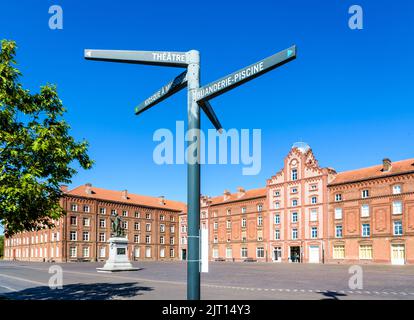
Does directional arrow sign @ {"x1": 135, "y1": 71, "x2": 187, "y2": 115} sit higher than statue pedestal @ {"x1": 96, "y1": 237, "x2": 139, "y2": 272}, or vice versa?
directional arrow sign @ {"x1": 135, "y1": 71, "x2": 187, "y2": 115}

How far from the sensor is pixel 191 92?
220 inches

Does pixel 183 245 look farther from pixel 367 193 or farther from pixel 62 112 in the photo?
pixel 62 112

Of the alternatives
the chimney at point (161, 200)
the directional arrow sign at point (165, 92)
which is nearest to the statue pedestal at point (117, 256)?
the directional arrow sign at point (165, 92)

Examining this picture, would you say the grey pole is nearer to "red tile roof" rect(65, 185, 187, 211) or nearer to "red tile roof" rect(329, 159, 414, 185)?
"red tile roof" rect(329, 159, 414, 185)

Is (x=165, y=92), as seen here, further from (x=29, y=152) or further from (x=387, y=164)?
(x=387, y=164)

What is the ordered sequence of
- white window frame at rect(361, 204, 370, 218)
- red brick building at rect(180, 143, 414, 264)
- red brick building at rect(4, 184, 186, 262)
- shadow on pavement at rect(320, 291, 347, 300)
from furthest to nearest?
1. red brick building at rect(4, 184, 186, 262)
2. white window frame at rect(361, 204, 370, 218)
3. red brick building at rect(180, 143, 414, 264)
4. shadow on pavement at rect(320, 291, 347, 300)

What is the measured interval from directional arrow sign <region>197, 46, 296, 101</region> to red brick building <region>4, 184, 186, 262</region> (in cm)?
6878

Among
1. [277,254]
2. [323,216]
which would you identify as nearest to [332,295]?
[323,216]

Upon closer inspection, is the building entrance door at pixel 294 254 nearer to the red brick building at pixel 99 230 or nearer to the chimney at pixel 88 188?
the red brick building at pixel 99 230

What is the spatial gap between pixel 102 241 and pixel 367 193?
53248 mm

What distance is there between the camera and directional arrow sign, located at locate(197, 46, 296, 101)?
4.66 meters

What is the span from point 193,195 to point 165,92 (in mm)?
1732

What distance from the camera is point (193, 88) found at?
5.57 metres

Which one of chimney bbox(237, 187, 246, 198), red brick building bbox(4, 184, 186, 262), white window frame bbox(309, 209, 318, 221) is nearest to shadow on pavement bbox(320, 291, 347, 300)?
white window frame bbox(309, 209, 318, 221)
